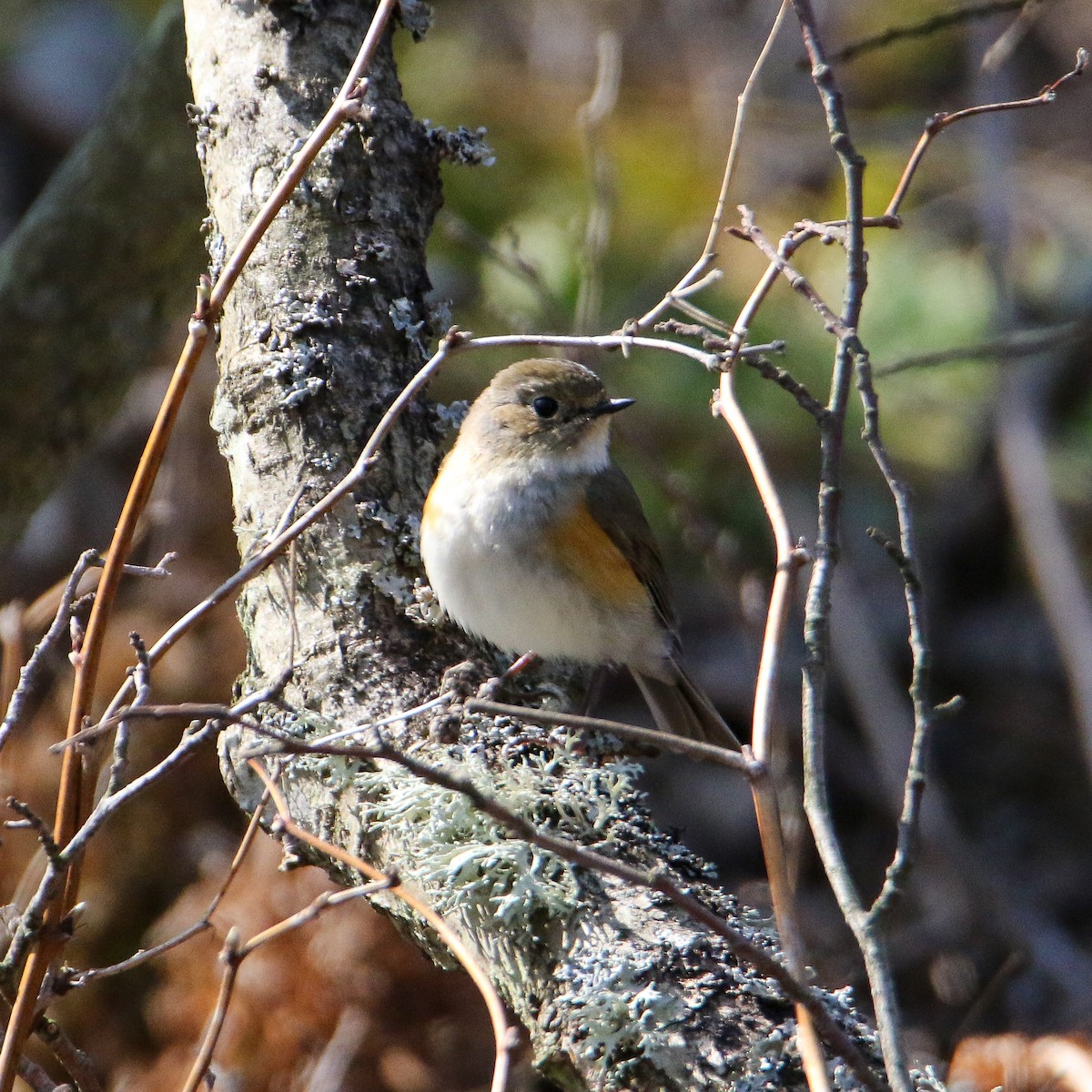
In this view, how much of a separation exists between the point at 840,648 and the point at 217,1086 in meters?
3.38

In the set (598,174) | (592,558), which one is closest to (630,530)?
(592,558)

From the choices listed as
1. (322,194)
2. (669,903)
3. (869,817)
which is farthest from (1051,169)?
(669,903)

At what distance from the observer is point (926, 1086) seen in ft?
7.14

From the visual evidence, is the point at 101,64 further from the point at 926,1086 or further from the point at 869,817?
the point at 926,1086

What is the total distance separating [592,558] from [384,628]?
2.68 ft

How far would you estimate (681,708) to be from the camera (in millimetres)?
4078

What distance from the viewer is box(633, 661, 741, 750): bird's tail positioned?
3980 millimetres

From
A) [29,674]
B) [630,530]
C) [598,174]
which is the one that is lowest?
[29,674]

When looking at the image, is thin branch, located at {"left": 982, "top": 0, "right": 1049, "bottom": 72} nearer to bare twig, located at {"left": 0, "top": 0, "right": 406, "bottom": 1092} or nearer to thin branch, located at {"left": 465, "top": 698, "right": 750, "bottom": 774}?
bare twig, located at {"left": 0, "top": 0, "right": 406, "bottom": 1092}

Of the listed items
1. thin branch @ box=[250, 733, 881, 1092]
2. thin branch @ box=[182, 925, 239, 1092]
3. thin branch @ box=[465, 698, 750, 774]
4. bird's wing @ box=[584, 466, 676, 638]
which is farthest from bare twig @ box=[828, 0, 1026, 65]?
thin branch @ box=[182, 925, 239, 1092]

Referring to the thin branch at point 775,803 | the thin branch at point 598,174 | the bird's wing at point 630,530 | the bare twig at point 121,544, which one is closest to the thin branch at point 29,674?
the bare twig at point 121,544

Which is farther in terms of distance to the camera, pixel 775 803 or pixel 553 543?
pixel 553 543

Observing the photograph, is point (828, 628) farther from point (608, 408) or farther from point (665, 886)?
point (608, 408)

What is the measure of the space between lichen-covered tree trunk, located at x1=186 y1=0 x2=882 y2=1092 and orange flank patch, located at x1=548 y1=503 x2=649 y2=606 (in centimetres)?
43
